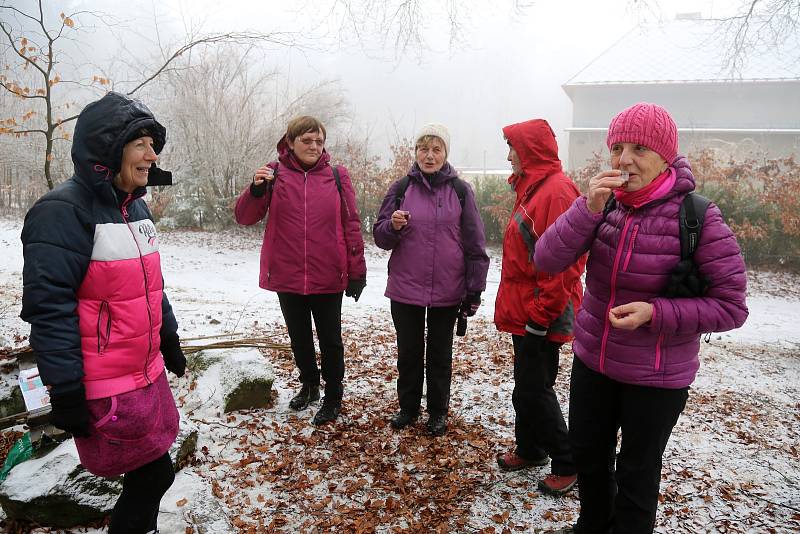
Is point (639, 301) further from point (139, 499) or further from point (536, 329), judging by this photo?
point (139, 499)

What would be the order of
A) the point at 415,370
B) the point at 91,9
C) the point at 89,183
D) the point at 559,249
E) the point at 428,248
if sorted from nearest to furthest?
the point at 89,183, the point at 559,249, the point at 428,248, the point at 415,370, the point at 91,9

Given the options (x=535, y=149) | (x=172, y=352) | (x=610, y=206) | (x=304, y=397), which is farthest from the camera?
(x=304, y=397)

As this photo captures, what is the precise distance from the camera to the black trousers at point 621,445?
2182 millimetres

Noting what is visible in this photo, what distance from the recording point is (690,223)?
2031 millimetres

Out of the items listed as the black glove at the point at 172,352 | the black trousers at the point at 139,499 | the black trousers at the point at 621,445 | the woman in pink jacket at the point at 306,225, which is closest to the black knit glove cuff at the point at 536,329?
the black trousers at the point at 621,445

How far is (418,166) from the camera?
3.68m

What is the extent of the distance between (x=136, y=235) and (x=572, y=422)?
2.14 m

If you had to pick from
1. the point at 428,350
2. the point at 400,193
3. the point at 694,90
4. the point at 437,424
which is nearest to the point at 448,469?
the point at 437,424

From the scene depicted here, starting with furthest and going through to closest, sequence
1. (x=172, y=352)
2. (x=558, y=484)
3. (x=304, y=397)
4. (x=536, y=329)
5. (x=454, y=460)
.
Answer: (x=304, y=397), (x=454, y=460), (x=558, y=484), (x=536, y=329), (x=172, y=352)

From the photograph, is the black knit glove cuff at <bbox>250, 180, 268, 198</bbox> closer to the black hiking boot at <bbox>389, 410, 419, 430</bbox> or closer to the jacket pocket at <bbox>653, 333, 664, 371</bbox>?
the black hiking boot at <bbox>389, 410, 419, 430</bbox>

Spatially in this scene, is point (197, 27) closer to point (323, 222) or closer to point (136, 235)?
point (323, 222)

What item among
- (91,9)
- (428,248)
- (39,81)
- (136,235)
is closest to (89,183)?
(136,235)

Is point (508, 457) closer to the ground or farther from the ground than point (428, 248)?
closer to the ground

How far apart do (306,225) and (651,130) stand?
2370 millimetres
